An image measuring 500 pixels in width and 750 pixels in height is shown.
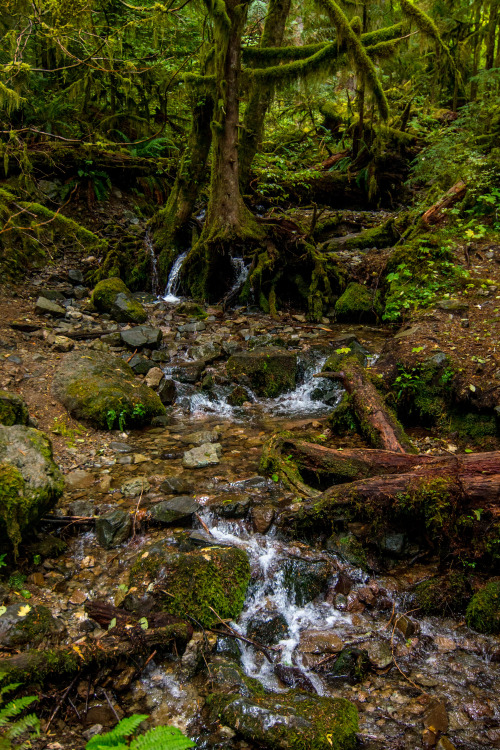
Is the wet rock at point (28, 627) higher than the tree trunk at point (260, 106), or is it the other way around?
the tree trunk at point (260, 106)

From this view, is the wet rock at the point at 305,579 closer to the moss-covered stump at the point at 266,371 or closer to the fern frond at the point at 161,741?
the fern frond at the point at 161,741

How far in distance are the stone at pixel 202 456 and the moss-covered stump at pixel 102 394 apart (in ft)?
3.71

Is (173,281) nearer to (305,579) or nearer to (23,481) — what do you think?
(23,481)

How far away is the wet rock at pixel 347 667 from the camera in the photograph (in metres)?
2.94

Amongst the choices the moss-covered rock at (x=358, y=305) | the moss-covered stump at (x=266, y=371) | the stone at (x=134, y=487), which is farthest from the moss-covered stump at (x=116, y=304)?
the stone at (x=134, y=487)

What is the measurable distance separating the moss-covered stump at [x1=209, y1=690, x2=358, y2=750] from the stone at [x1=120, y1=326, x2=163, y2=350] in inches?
242

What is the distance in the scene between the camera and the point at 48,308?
8398 mm

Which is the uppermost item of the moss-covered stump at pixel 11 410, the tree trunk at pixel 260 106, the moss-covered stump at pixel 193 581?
the tree trunk at pixel 260 106

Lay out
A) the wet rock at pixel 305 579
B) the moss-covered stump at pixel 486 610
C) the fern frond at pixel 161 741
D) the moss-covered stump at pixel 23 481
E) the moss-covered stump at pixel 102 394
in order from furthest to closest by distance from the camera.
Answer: the moss-covered stump at pixel 102 394
the wet rock at pixel 305 579
the moss-covered stump at pixel 23 481
the moss-covered stump at pixel 486 610
the fern frond at pixel 161 741

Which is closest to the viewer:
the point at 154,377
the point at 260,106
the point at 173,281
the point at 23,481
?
the point at 23,481

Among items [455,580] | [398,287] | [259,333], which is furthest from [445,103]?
[455,580]

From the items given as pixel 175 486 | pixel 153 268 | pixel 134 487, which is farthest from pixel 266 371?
pixel 153 268

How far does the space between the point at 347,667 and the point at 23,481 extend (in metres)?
2.67

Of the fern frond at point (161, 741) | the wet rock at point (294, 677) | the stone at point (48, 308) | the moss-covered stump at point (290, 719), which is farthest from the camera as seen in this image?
the stone at point (48, 308)
